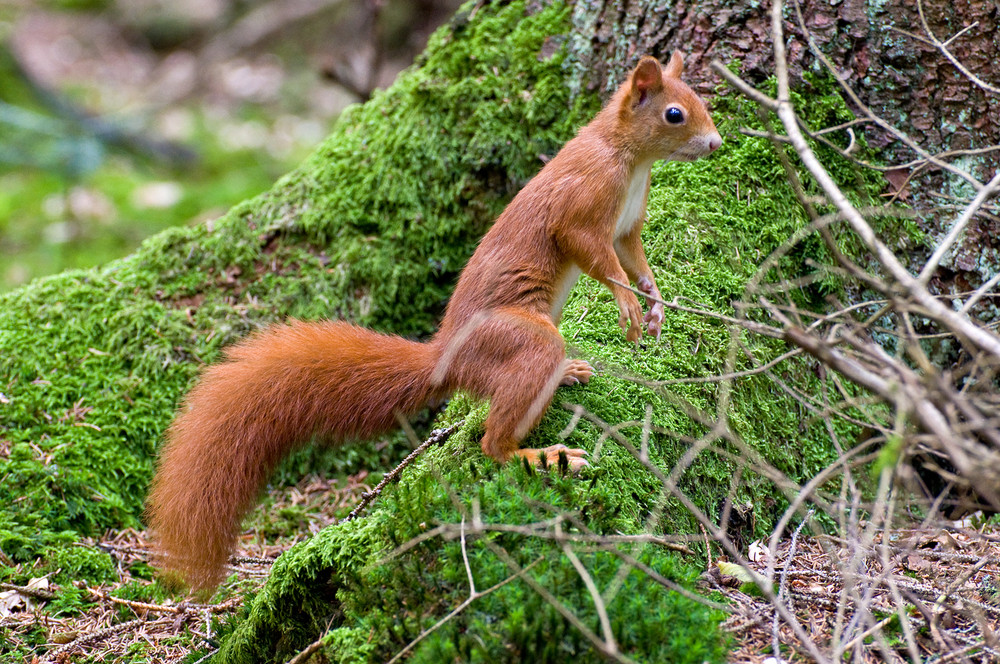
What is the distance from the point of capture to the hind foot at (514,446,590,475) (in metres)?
2.44

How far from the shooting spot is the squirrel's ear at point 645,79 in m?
2.93

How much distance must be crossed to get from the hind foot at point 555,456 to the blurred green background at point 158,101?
4.12 meters

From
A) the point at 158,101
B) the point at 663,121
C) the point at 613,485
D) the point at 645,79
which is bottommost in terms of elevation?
the point at 613,485

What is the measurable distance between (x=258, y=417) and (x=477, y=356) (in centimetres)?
69

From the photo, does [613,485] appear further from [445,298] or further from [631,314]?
[445,298]

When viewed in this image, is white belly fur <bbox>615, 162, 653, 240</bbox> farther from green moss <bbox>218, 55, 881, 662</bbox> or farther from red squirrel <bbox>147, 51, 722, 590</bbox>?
green moss <bbox>218, 55, 881, 662</bbox>

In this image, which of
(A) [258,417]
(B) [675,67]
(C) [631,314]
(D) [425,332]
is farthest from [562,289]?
(D) [425,332]

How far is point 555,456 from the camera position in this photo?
8.27ft

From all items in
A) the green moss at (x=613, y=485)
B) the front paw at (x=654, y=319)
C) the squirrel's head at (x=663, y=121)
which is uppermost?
the squirrel's head at (x=663, y=121)

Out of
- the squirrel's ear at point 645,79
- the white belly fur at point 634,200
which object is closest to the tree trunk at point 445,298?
the white belly fur at point 634,200

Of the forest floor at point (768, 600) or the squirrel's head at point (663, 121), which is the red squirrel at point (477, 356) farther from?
the forest floor at point (768, 600)

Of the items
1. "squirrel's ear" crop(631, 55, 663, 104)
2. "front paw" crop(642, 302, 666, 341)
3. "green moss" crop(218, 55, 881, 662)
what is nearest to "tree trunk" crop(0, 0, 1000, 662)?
"green moss" crop(218, 55, 881, 662)

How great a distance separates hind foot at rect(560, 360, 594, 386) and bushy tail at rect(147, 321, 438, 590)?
453 millimetres

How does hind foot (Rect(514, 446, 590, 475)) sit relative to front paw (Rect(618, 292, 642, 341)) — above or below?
below
